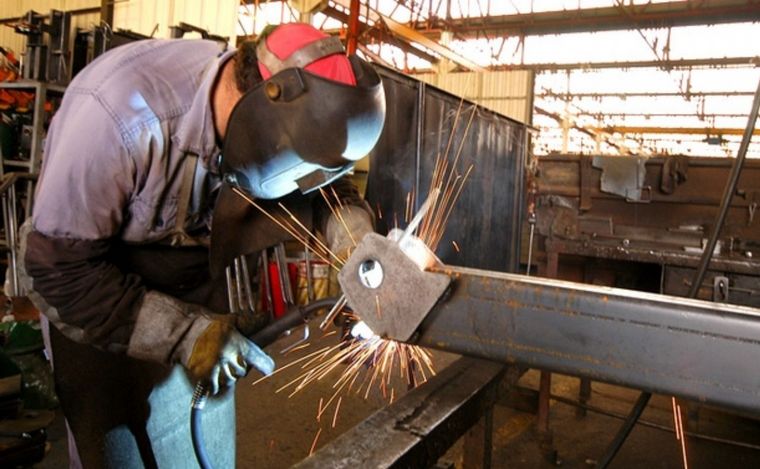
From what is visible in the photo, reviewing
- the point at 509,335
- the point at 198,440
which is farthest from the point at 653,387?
the point at 198,440

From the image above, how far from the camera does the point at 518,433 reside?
344 cm

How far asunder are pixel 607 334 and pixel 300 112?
786 mm

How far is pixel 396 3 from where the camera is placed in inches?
366

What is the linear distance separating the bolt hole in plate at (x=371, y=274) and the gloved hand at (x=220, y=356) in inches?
22.7

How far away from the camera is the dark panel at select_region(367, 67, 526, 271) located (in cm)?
343

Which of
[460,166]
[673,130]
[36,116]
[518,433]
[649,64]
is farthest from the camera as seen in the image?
[673,130]

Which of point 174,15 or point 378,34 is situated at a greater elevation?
Answer: point 378,34

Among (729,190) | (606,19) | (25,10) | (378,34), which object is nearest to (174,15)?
(378,34)

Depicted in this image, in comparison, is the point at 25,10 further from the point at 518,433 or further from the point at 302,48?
the point at 302,48

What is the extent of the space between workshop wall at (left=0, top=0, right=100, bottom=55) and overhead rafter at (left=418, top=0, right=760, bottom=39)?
496cm

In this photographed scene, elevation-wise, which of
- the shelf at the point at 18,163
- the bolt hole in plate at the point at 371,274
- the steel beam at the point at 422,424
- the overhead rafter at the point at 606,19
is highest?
the overhead rafter at the point at 606,19

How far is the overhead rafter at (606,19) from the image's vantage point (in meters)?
7.25

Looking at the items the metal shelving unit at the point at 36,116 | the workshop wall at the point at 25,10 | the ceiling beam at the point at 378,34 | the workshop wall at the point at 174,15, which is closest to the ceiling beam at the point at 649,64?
the ceiling beam at the point at 378,34

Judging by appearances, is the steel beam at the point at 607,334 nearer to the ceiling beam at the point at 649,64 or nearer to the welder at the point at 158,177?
the welder at the point at 158,177
